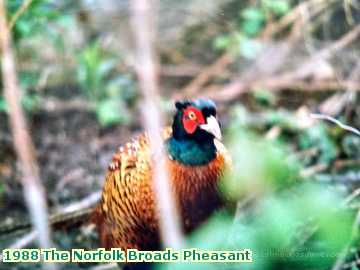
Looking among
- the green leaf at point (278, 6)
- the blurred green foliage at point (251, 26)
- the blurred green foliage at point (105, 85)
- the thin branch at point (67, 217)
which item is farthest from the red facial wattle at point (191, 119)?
the green leaf at point (278, 6)

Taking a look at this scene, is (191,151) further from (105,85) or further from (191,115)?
(105,85)

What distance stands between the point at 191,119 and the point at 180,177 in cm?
19

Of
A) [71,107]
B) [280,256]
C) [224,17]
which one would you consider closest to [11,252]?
[280,256]

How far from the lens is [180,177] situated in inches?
80.9

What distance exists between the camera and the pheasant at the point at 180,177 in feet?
6.54

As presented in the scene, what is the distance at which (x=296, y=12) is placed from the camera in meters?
3.82

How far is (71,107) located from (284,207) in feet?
7.23

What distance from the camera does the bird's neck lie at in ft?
6.69

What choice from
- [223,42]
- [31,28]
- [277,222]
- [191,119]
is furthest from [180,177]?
[223,42]

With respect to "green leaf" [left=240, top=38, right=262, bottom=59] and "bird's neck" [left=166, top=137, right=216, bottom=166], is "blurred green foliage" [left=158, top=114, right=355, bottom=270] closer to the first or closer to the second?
"bird's neck" [left=166, top=137, right=216, bottom=166]

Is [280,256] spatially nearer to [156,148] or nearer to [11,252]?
[156,148]

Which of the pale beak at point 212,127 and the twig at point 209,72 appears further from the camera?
the twig at point 209,72

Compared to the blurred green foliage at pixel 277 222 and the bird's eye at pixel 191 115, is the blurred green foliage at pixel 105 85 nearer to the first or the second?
the bird's eye at pixel 191 115

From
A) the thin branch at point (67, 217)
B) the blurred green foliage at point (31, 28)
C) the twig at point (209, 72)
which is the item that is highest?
the twig at point (209, 72)
